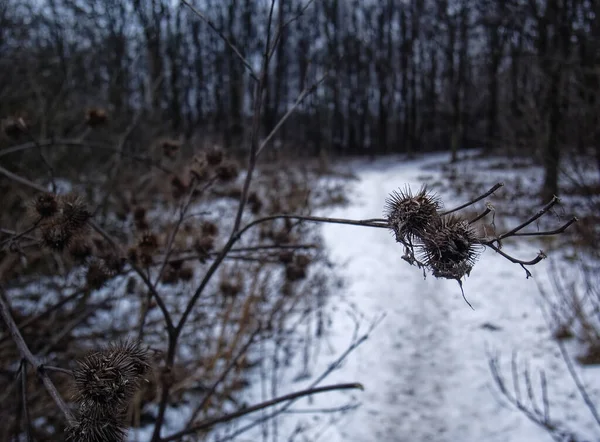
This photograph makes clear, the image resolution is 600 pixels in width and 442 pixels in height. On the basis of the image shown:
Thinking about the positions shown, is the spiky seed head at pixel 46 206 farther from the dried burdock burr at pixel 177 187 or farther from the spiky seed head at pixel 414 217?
the spiky seed head at pixel 414 217

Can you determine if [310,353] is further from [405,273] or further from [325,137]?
[325,137]

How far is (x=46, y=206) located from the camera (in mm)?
1104

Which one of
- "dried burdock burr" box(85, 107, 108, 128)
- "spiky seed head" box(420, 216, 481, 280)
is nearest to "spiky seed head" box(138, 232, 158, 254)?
"dried burdock burr" box(85, 107, 108, 128)

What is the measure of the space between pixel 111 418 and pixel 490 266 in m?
6.82

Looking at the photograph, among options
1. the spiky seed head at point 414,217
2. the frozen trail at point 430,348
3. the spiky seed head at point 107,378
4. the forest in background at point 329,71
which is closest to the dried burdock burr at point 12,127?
the forest in background at point 329,71

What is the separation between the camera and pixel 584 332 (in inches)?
164

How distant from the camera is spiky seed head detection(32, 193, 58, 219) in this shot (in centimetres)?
110

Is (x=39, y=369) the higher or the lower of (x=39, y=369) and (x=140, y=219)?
the lower

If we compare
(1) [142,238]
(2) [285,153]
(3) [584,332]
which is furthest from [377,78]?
(1) [142,238]

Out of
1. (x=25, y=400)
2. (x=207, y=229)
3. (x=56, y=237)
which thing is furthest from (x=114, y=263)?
(x=25, y=400)

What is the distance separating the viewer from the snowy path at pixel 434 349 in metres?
3.43

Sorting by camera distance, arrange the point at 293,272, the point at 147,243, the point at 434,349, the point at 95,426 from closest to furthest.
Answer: the point at 95,426 → the point at 147,243 → the point at 293,272 → the point at 434,349

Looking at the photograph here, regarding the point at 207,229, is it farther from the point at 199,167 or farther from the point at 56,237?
the point at 56,237

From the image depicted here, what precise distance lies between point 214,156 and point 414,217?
0.98 metres
